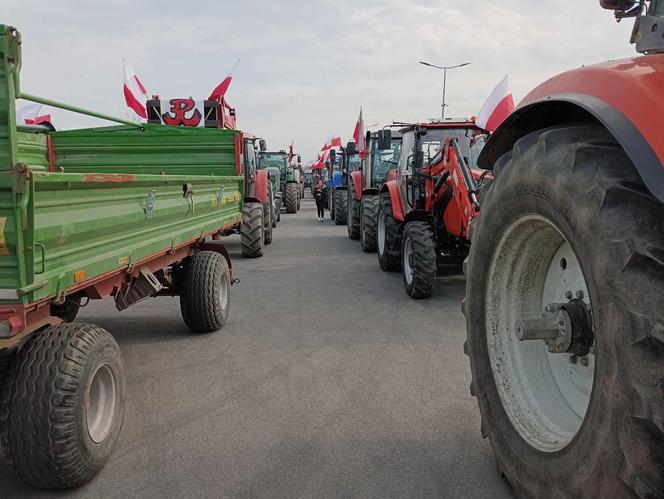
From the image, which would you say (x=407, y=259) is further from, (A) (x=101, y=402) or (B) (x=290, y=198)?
(B) (x=290, y=198)

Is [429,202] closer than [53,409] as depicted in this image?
No

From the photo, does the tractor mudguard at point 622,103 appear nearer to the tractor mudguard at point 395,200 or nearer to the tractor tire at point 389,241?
the tractor mudguard at point 395,200

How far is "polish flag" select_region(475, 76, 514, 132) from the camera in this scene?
28.2 feet

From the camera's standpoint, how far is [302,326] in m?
5.51

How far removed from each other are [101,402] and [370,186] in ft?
28.2

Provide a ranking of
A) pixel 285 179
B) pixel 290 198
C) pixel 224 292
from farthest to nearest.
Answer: pixel 285 179, pixel 290 198, pixel 224 292

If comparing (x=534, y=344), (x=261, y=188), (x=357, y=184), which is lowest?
(x=534, y=344)

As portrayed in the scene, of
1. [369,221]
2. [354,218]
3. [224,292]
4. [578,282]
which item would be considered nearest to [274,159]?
[354,218]

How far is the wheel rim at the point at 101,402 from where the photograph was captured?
9.54 ft

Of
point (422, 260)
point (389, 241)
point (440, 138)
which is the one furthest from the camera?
point (389, 241)

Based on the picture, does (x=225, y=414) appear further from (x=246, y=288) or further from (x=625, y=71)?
(x=246, y=288)

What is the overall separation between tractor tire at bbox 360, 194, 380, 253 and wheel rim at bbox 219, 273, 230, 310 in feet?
16.1

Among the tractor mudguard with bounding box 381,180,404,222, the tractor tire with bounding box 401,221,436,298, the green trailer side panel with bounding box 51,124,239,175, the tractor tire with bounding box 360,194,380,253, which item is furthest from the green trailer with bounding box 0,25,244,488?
the tractor tire with bounding box 360,194,380,253

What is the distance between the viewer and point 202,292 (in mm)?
5062
